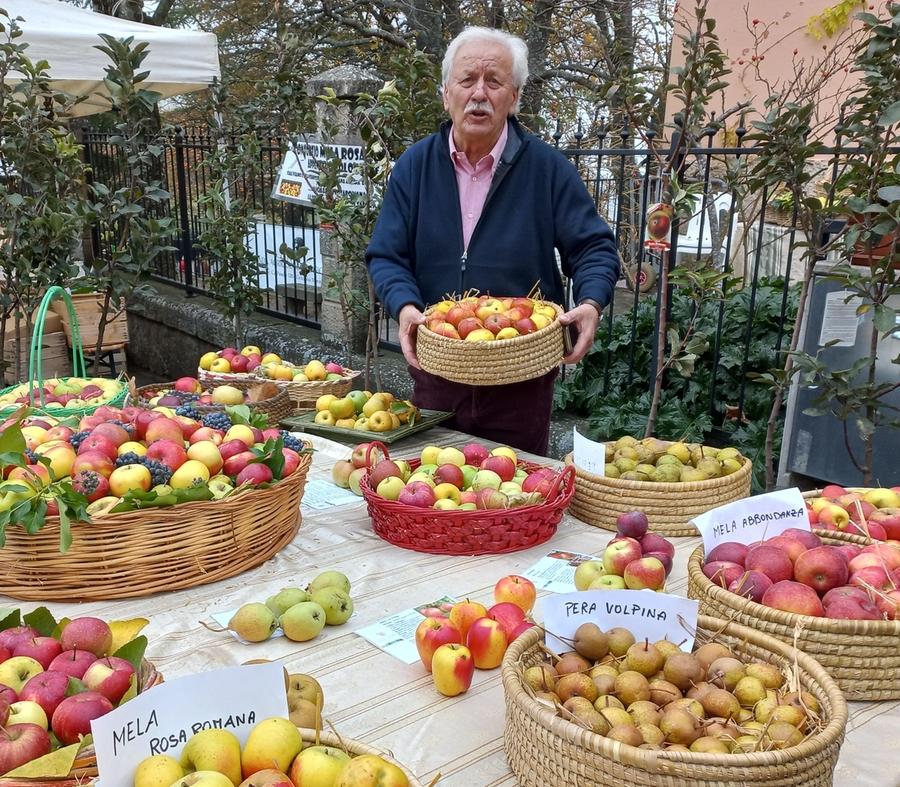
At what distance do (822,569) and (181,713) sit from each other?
1114 millimetres

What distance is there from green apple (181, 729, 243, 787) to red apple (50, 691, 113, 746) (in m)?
0.14

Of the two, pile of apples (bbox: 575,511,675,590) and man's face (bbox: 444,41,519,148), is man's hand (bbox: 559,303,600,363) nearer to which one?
man's face (bbox: 444,41,519,148)

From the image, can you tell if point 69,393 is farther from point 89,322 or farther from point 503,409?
point 89,322

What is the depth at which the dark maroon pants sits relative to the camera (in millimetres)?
3027

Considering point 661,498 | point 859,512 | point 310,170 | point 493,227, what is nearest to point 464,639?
point 661,498

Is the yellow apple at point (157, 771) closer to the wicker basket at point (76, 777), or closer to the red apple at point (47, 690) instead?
the wicker basket at point (76, 777)

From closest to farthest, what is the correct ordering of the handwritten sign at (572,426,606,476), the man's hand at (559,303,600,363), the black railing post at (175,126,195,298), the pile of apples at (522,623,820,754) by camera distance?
the pile of apples at (522,623,820,754)
the handwritten sign at (572,426,606,476)
the man's hand at (559,303,600,363)
the black railing post at (175,126,195,298)

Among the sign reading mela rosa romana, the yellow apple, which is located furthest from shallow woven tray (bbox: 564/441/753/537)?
the sign reading mela rosa romana

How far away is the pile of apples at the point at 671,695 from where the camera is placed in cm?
111

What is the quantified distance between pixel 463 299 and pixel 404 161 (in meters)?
0.63

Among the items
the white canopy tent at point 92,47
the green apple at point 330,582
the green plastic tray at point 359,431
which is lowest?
the green plastic tray at point 359,431

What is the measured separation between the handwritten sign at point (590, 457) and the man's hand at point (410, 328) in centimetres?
67

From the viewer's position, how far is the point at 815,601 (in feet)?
4.80

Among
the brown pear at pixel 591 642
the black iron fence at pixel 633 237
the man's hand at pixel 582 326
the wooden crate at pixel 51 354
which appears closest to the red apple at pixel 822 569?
the brown pear at pixel 591 642
